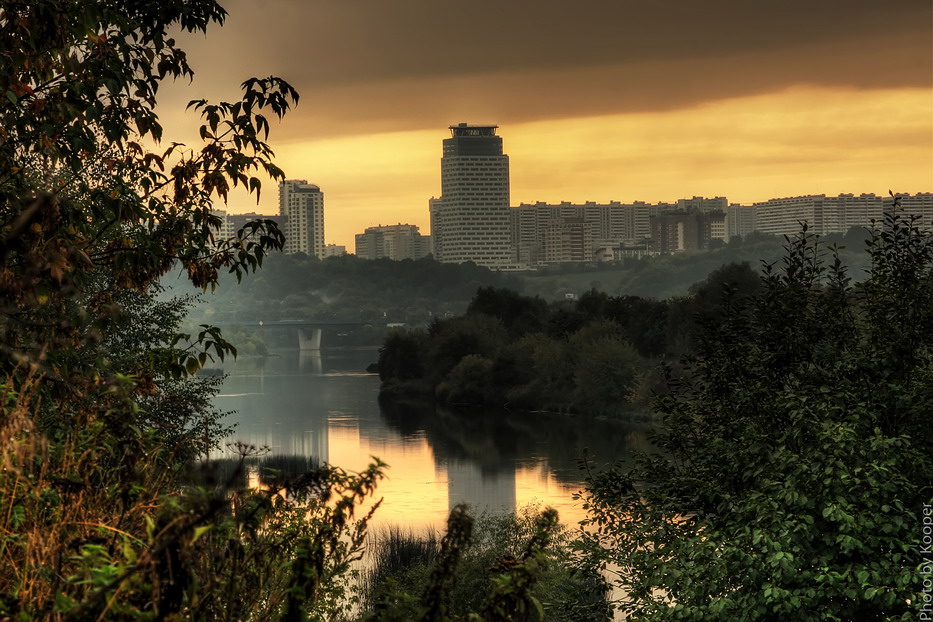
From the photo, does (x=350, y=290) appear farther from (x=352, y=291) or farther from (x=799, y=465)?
(x=799, y=465)

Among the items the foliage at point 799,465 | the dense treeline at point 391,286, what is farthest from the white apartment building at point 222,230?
the dense treeline at point 391,286

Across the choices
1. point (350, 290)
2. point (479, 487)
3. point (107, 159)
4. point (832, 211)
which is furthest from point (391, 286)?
point (107, 159)

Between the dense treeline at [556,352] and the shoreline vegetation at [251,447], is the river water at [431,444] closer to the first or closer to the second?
the dense treeline at [556,352]

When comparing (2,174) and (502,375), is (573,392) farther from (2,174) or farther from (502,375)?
(2,174)

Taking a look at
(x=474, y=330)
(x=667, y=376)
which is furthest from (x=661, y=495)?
(x=474, y=330)

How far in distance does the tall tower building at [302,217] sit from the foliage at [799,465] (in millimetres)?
146776

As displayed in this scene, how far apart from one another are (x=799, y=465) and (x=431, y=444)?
36022 millimetres

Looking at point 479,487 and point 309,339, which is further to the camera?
point 309,339

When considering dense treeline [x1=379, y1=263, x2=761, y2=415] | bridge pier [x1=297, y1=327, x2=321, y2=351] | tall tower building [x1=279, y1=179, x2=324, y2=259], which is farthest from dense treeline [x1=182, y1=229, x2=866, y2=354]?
dense treeline [x1=379, y1=263, x2=761, y2=415]

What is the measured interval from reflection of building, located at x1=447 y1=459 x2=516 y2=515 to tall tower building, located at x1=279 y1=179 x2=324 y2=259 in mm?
121738

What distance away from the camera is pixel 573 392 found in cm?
5731

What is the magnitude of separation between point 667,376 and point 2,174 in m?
10.7

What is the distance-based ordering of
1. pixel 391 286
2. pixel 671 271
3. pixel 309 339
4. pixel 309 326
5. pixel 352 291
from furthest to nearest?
pixel 391 286
pixel 352 291
pixel 671 271
pixel 309 339
pixel 309 326

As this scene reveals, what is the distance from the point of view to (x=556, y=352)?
195 feet
